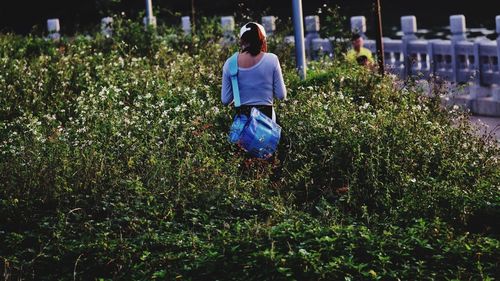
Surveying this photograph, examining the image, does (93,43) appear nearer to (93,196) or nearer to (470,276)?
(93,196)

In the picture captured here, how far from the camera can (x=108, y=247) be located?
7934 mm

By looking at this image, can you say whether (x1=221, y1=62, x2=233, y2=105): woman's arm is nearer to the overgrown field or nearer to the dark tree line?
the overgrown field

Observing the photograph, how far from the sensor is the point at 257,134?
32.8ft

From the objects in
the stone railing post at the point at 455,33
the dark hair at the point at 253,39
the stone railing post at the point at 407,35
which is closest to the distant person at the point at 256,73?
the dark hair at the point at 253,39

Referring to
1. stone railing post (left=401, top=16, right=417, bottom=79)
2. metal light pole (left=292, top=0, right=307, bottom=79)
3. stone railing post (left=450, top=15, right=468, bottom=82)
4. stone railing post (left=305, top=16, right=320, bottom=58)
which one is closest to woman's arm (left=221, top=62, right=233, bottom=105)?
metal light pole (left=292, top=0, right=307, bottom=79)

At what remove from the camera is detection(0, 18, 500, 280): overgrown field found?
7617mm

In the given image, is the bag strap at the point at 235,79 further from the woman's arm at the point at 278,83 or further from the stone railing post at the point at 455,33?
the stone railing post at the point at 455,33

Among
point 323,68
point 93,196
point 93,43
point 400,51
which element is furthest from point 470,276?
point 400,51

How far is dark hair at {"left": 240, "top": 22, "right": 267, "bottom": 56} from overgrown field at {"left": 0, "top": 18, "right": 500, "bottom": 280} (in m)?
0.82

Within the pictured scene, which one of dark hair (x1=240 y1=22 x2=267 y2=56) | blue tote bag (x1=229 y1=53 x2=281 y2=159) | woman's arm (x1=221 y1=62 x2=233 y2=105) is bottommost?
blue tote bag (x1=229 y1=53 x2=281 y2=159)

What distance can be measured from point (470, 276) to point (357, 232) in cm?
84

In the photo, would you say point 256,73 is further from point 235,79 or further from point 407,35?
point 407,35

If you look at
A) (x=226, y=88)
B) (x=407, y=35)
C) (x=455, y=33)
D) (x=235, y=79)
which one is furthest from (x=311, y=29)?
(x=235, y=79)

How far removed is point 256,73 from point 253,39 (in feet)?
0.95
